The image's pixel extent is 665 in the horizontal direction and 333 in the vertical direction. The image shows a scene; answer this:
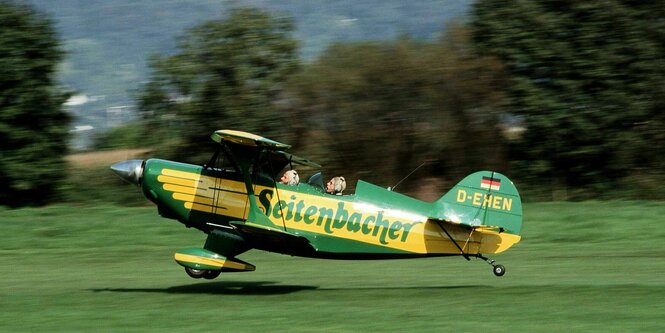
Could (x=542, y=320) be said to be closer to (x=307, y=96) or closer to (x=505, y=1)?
(x=307, y=96)

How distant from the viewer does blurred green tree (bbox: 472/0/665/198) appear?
33344 mm

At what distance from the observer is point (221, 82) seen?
3416 centimetres

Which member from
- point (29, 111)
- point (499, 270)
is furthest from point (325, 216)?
point (29, 111)

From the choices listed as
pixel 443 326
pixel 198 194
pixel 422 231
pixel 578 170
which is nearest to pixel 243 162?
pixel 198 194

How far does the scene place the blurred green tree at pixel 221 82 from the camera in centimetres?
3359

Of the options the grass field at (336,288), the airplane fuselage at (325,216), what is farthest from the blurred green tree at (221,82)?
the airplane fuselage at (325,216)

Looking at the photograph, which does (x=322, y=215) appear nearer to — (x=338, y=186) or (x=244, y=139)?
(x=338, y=186)

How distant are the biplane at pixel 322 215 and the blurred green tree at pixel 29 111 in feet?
63.7

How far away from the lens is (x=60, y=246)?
915 inches

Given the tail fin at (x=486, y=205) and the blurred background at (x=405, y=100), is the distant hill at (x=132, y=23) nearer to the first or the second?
the blurred background at (x=405, y=100)

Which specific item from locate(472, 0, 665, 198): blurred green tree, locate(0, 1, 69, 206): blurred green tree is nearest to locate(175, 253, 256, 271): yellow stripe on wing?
locate(0, 1, 69, 206): blurred green tree

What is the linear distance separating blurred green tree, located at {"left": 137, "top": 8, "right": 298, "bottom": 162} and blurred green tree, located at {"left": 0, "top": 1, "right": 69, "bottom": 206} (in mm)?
3449

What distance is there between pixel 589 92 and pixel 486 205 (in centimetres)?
2032

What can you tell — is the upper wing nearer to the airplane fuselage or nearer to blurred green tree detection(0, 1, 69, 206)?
→ the airplane fuselage
